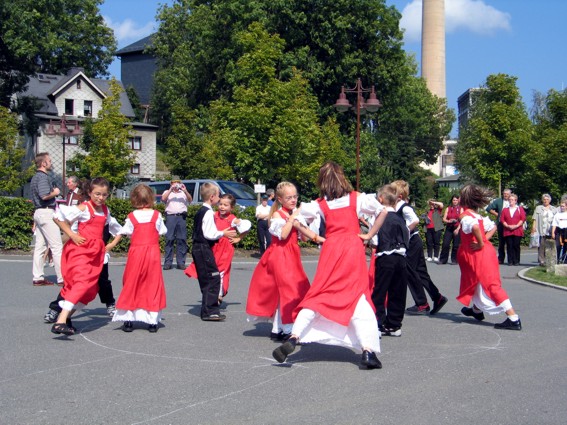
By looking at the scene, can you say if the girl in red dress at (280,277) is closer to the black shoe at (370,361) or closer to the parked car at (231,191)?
the black shoe at (370,361)

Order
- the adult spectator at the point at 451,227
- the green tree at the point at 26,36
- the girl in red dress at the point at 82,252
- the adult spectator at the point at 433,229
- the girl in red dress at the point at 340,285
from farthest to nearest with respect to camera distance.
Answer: the green tree at the point at 26,36
the adult spectator at the point at 433,229
the adult spectator at the point at 451,227
the girl in red dress at the point at 82,252
the girl in red dress at the point at 340,285

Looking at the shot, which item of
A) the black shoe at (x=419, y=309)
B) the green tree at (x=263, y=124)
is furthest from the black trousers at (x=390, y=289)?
the green tree at (x=263, y=124)

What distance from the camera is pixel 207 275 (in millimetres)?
10023

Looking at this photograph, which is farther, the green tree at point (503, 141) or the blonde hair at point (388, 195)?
the green tree at point (503, 141)

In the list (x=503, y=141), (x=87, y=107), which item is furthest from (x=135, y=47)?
(x=503, y=141)

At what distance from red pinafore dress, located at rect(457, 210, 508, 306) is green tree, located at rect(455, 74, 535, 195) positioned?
3017cm

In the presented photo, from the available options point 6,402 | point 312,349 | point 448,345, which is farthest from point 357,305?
point 6,402

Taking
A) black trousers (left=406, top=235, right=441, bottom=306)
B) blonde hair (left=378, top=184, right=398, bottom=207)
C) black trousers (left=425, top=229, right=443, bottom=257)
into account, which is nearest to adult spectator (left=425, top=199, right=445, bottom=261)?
black trousers (left=425, top=229, right=443, bottom=257)

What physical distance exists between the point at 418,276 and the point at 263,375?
4856mm

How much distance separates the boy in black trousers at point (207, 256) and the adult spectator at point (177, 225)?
24.8ft

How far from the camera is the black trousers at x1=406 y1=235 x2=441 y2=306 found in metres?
11.0

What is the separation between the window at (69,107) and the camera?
65.4 metres

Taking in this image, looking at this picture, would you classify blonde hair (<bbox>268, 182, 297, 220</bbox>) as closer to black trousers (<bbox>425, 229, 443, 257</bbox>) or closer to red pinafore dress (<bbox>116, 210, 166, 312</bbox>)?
red pinafore dress (<bbox>116, 210, 166, 312</bbox>)

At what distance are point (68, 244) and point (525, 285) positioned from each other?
9.97 meters
